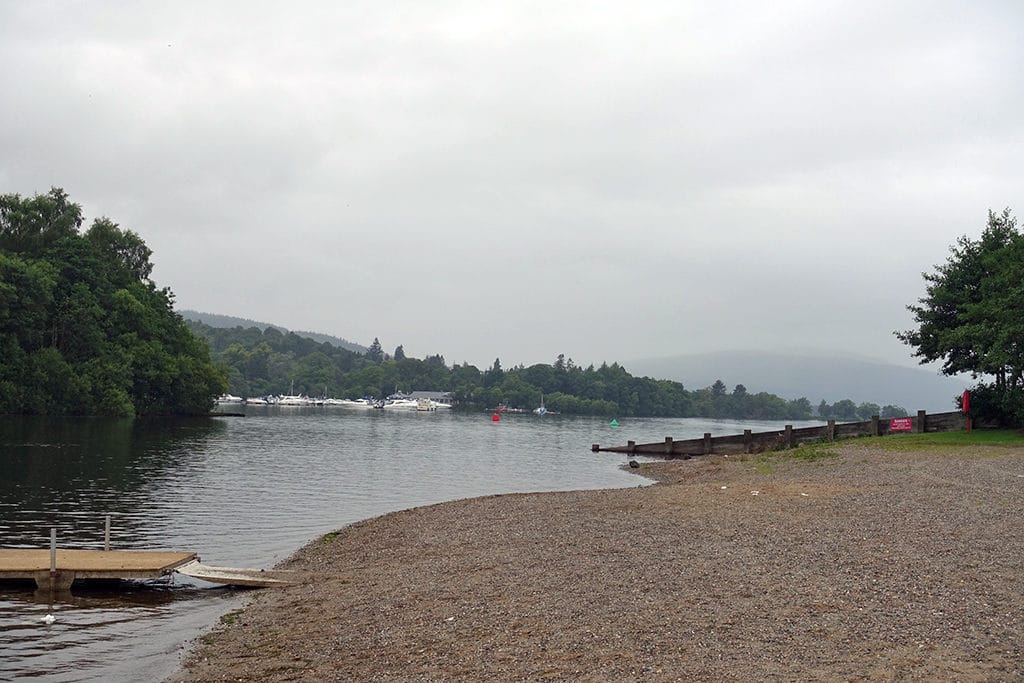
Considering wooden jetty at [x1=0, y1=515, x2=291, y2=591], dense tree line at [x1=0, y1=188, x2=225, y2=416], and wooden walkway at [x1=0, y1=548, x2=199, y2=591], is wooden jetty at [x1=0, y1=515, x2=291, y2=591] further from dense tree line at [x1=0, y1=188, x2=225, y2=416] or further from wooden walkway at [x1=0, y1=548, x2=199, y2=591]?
dense tree line at [x1=0, y1=188, x2=225, y2=416]

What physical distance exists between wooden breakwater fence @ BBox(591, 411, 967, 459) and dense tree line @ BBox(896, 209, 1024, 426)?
253cm

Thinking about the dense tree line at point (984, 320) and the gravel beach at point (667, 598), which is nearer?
the gravel beach at point (667, 598)

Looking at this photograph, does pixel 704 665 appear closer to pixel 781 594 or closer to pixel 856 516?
pixel 781 594

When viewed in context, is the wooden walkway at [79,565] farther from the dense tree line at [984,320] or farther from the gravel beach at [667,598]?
the dense tree line at [984,320]

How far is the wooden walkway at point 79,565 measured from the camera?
66.7 ft

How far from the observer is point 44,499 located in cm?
3453

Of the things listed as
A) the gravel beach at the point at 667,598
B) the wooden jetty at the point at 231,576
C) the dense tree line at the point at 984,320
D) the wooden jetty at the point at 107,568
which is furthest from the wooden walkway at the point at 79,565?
the dense tree line at the point at 984,320

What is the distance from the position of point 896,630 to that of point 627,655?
4.37 metres

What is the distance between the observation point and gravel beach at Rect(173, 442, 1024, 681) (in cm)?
1254

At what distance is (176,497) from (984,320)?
156 feet

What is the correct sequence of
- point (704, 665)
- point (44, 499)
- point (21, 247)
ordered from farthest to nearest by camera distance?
point (21, 247), point (44, 499), point (704, 665)

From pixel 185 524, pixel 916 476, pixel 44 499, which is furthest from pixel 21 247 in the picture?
pixel 916 476

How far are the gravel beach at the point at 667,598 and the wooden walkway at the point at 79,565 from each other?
113 inches

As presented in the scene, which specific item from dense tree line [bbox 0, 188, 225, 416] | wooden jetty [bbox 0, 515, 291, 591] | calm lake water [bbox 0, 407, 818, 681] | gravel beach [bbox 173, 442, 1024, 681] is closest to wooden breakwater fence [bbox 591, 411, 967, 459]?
calm lake water [bbox 0, 407, 818, 681]
